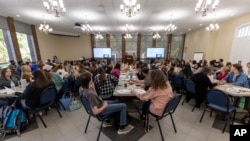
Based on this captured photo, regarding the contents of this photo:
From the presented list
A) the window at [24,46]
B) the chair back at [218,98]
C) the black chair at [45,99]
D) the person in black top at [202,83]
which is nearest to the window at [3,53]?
the window at [24,46]

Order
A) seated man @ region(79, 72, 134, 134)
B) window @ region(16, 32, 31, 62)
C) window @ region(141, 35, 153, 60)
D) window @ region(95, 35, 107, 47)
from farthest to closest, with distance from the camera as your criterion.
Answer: window @ region(141, 35, 153, 60) < window @ region(95, 35, 107, 47) < window @ region(16, 32, 31, 62) < seated man @ region(79, 72, 134, 134)

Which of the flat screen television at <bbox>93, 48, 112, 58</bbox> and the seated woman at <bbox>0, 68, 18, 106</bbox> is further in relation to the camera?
the flat screen television at <bbox>93, 48, 112, 58</bbox>

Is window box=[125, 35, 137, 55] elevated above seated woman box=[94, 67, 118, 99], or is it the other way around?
window box=[125, 35, 137, 55]

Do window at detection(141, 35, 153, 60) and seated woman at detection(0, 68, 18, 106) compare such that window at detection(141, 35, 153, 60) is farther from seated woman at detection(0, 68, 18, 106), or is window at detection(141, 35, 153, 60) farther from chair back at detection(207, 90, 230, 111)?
seated woman at detection(0, 68, 18, 106)

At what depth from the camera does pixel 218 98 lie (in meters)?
2.28

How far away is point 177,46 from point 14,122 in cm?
1325

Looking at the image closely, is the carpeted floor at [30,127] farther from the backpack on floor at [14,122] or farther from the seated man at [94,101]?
the seated man at [94,101]

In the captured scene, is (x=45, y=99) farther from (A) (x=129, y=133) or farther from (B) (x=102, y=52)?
(B) (x=102, y=52)

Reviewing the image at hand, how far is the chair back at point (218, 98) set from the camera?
216 cm

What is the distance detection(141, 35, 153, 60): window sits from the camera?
12008mm

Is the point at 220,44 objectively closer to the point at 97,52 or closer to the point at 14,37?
the point at 97,52

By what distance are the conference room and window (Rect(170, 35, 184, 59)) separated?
4.0 inches

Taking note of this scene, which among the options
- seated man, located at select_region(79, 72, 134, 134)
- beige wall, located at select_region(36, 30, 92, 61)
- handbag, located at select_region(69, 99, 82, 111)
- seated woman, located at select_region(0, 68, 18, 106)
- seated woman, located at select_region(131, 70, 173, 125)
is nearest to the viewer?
seated man, located at select_region(79, 72, 134, 134)

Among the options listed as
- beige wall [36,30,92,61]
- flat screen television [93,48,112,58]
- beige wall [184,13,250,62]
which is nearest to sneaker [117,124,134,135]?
beige wall [184,13,250,62]
